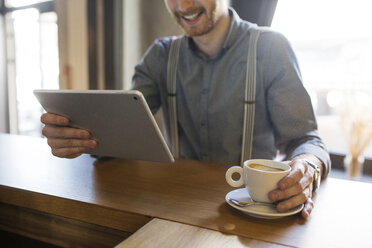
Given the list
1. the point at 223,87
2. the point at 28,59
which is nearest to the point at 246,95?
the point at 223,87

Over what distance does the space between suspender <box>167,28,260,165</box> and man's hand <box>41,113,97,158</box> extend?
0.54 meters

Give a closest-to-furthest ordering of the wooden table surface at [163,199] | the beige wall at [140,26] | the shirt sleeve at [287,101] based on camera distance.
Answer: the wooden table surface at [163,199] → the shirt sleeve at [287,101] → the beige wall at [140,26]

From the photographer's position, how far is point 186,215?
573 mm

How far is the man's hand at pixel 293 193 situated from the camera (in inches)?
22.5

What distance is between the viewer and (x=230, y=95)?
3.91ft

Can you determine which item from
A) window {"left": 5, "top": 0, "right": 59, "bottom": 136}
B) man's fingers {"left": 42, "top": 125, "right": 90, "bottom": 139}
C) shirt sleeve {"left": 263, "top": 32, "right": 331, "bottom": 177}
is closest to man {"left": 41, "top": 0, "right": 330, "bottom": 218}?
shirt sleeve {"left": 263, "top": 32, "right": 331, "bottom": 177}

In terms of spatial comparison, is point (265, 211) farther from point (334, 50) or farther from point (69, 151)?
point (334, 50)

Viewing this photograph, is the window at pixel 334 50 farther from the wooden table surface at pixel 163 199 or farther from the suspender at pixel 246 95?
the wooden table surface at pixel 163 199

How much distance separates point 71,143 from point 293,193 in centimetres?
58

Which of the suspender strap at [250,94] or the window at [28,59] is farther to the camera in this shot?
the window at [28,59]

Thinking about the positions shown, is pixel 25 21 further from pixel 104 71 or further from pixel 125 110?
pixel 125 110

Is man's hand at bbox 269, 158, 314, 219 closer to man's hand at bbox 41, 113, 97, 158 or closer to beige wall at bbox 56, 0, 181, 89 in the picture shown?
man's hand at bbox 41, 113, 97, 158

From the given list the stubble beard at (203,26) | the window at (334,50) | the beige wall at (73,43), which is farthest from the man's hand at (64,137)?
the beige wall at (73,43)

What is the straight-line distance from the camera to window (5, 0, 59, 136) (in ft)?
11.4
